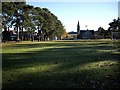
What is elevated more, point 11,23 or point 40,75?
point 11,23

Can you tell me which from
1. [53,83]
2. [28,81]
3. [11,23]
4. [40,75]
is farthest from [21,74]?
[11,23]

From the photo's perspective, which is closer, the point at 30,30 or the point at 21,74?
the point at 21,74

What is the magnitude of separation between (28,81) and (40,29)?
104 metres

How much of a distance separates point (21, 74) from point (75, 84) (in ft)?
9.95

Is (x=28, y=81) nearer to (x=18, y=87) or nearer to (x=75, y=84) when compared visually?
(x=18, y=87)

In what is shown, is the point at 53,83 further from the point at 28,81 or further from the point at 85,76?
the point at 85,76

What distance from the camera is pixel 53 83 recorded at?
9.35m

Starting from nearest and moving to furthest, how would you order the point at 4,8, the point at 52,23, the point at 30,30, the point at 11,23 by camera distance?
the point at 4,8 → the point at 11,23 → the point at 30,30 → the point at 52,23

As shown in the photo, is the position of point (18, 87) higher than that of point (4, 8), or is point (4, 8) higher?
point (4, 8)

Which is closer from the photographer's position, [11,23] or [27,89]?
[27,89]

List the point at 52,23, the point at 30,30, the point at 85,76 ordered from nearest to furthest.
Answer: the point at 85,76
the point at 30,30
the point at 52,23

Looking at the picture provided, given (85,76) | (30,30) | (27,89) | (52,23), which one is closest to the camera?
(27,89)

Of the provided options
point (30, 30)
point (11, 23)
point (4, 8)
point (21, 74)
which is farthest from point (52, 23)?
point (21, 74)

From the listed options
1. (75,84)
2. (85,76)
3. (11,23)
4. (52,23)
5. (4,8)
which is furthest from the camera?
(52,23)
